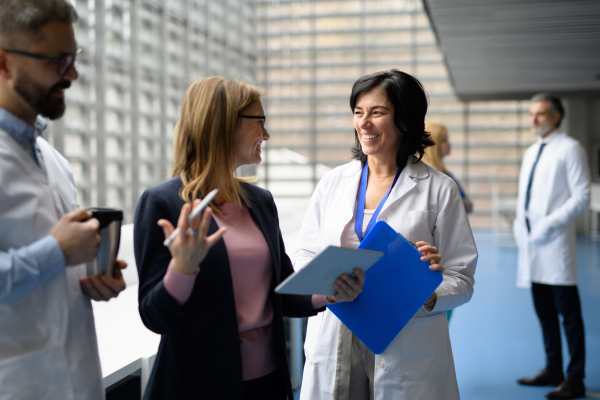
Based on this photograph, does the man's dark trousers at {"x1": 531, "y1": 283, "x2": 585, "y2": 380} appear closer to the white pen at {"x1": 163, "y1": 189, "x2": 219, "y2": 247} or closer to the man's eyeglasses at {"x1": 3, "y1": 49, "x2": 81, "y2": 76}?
the white pen at {"x1": 163, "y1": 189, "x2": 219, "y2": 247}

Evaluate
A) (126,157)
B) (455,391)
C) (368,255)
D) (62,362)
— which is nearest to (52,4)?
(62,362)

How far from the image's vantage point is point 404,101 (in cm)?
209

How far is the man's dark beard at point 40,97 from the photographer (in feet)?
4.05

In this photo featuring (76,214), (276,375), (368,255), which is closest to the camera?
(76,214)

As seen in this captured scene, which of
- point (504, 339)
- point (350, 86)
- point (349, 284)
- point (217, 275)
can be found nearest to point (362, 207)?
point (349, 284)

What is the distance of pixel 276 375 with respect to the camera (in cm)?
161

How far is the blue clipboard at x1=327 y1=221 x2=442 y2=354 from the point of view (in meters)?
1.75

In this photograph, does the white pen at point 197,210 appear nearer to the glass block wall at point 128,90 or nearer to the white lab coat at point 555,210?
the white lab coat at point 555,210

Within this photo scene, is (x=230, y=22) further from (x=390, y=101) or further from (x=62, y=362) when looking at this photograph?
(x=62, y=362)

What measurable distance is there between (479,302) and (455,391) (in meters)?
4.85

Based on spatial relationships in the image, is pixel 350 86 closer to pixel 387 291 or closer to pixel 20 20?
pixel 387 291

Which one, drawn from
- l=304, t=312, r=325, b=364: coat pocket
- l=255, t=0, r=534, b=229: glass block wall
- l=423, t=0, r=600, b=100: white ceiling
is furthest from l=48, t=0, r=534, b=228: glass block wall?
l=304, t=312, r=325, b=364: coat pocket

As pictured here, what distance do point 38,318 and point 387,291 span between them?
3.58 ft

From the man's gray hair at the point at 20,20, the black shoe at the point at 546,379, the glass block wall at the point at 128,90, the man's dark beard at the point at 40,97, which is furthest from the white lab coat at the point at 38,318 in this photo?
the glass block wall at the point at 128,90
